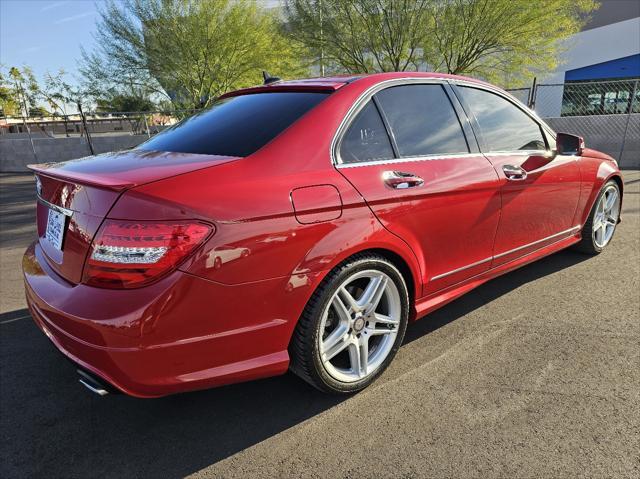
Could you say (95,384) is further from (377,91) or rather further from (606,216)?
(606,216)

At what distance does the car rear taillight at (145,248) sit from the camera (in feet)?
5.53

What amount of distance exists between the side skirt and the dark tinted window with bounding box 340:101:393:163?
3.00 feet

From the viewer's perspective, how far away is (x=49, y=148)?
1523 centimetres

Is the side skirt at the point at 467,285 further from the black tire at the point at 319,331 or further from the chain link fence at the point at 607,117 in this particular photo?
the chain link fence at the point at 607,117

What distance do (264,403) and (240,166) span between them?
4.14 feet

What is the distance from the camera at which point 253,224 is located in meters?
1.82

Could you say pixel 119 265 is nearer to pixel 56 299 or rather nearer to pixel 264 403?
pixel 56 299

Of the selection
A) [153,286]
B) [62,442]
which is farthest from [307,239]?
[62,442]

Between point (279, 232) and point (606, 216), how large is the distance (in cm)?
397

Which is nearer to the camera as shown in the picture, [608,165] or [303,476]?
[303,476]

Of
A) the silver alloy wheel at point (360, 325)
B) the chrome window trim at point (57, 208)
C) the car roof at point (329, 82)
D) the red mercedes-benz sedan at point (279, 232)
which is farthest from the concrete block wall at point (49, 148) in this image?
the silver alloy wheel at point (360, 325)

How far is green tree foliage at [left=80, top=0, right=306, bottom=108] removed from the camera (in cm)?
1714

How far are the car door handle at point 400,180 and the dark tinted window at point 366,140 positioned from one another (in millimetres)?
111

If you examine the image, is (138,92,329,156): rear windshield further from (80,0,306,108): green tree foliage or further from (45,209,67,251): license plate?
(80,0,306,108): green tree foliage
